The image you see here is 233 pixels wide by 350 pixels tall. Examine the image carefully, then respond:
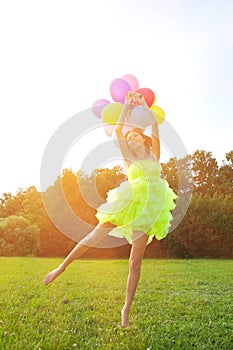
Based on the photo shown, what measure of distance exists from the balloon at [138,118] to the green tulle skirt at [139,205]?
421 millimetres

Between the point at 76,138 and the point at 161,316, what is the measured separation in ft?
7.20

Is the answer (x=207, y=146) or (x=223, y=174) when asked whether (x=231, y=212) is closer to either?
(x=223, y=174)

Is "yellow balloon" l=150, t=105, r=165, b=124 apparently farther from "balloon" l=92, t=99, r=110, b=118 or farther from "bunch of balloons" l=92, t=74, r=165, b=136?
"balloon" l=92, t=99, r=110, b=118

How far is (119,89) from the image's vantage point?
424 centimetres

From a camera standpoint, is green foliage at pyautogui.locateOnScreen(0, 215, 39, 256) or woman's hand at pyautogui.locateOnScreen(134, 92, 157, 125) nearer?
woman's hand at pyautogui.locateOnScreen(134, 92, 157, 125)

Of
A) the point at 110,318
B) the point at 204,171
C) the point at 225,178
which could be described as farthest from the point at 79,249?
the point at 204,171

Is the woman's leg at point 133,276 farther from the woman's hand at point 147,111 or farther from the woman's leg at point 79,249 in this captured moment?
the woman's hand at point 147,111

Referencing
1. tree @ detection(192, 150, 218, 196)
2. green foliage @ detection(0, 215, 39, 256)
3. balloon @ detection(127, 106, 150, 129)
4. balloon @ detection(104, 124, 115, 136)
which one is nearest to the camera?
balloon @ detection(127, 106, 150, 129)

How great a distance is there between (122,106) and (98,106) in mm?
373

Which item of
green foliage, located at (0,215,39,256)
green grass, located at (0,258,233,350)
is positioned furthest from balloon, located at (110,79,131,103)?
green foliage, located at (0,215,39,256)

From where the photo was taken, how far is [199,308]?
15.8 feet

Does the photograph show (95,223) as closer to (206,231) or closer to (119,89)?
(206,231)

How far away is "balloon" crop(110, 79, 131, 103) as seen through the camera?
423 centimetres

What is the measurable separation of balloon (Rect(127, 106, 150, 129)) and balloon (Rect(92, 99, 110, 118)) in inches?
21.7
